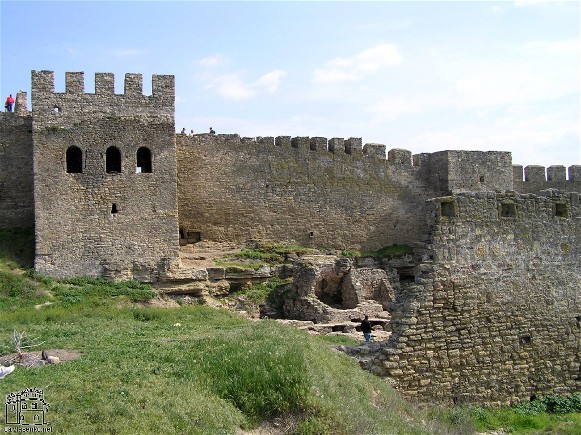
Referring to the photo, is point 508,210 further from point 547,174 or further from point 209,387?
point 547,174

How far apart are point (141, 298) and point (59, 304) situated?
7.75 ft

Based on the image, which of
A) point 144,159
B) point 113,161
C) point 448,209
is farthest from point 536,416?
point 113,161

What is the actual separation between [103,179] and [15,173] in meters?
3.45

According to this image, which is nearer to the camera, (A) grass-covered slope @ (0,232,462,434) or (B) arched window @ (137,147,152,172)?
(A) grass-covered slope @ (0,232,462,434)

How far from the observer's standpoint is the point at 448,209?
12.5m

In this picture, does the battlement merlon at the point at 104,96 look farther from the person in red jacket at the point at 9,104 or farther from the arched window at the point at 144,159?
the person in red jacket at the point at 9,104

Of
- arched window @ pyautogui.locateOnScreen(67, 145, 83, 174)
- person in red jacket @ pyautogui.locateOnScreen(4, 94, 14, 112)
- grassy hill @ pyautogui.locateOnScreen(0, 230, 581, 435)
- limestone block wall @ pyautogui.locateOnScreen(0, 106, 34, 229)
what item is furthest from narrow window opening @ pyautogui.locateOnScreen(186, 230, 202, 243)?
grassy hill @ pyautogui.locateOnScreen(0, 230, 581, 435)

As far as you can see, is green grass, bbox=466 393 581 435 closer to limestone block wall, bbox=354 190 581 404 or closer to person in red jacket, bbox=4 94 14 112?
limestone block wall, bbox=354 190 581 404

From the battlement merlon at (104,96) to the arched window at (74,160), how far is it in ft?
3.89

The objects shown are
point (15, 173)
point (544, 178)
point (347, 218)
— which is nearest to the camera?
point (15, 173)

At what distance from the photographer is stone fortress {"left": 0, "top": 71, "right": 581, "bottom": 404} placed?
40.2ft

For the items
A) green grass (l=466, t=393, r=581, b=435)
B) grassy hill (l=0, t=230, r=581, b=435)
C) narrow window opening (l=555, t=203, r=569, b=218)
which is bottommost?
green grass (l=466, t=393, r=581, b=435)

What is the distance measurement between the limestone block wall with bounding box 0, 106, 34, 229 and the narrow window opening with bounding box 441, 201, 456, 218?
579 inches

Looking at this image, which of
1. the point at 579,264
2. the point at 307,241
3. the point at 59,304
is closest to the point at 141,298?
the point at 59,304
